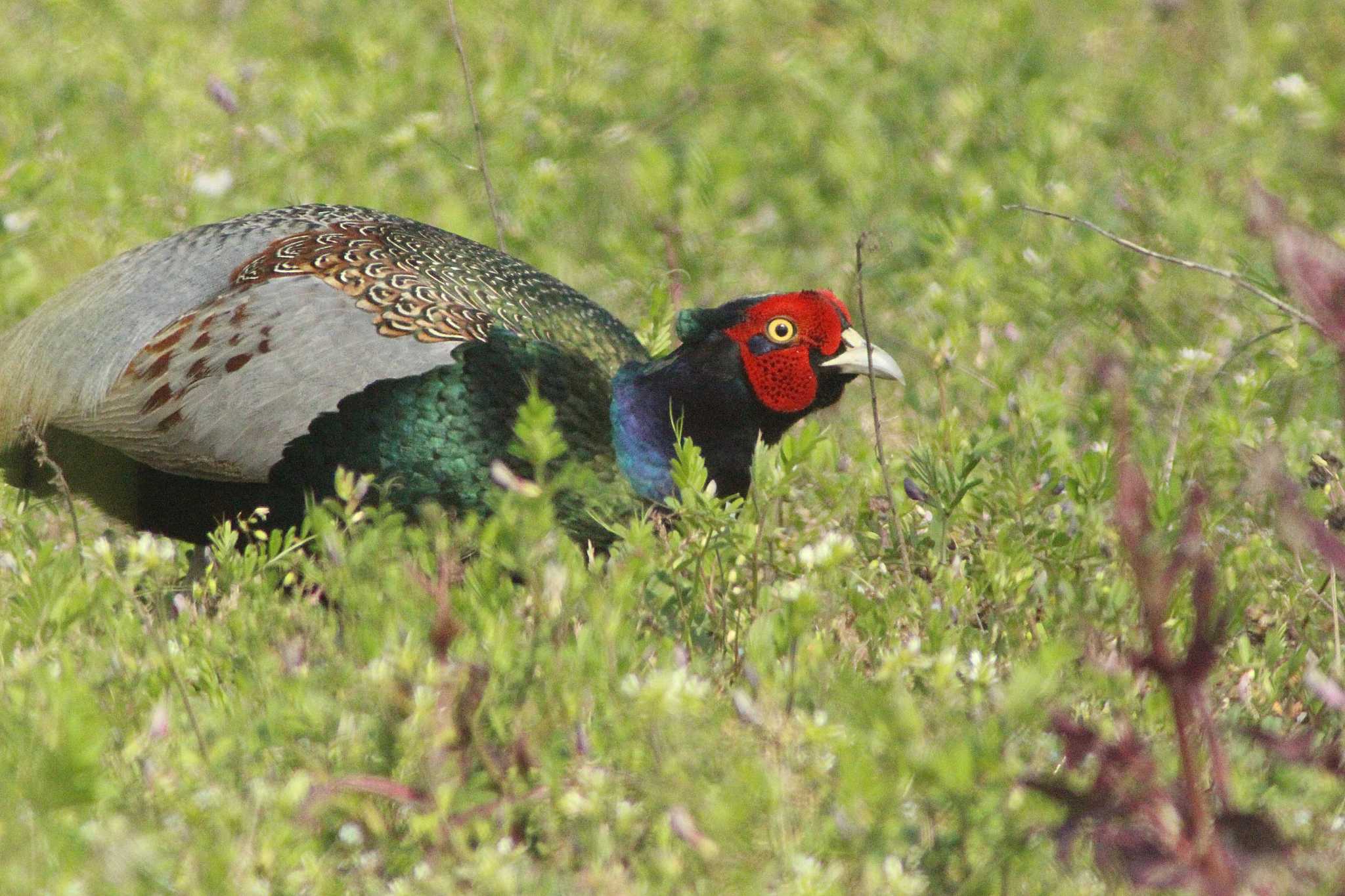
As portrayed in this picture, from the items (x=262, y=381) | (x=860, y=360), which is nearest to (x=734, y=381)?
(x=860, y=360)

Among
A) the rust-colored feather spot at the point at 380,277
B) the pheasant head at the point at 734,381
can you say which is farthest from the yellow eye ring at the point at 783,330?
the rust-colored feather spot at the point at 380,277

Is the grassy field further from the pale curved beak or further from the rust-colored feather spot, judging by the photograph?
the rust-colored feather spot

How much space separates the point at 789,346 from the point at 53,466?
1711 mm

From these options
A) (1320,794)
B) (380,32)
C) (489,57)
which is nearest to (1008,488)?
(1320,794)

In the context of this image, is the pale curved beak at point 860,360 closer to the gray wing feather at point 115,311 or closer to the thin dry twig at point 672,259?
the thin dry twig at point 672,259

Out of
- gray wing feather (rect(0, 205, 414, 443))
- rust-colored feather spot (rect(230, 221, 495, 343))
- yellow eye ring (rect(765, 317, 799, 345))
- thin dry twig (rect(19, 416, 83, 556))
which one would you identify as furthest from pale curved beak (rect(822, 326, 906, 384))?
thin dry twig (rect(19, 416, 83, 556))

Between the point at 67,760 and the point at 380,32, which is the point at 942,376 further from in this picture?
the point at 380,32

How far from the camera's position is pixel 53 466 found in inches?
135

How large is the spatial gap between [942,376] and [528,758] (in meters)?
2.15

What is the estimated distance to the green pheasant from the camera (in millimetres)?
3943

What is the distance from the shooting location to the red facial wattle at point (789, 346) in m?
4.13

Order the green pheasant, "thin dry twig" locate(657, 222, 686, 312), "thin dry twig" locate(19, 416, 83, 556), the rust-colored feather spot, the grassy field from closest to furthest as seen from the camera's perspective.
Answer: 1. the grassy field
2. "thin dry twig" locate(19, 416, 83, 556)
3. the green pheasant
4. the rust-colored feather spot
5. "thin dry twig" locate(657, 222, 686, 312)

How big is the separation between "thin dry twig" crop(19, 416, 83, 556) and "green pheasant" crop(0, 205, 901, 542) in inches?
2.2

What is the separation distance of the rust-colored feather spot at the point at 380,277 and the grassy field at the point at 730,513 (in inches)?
19.5
